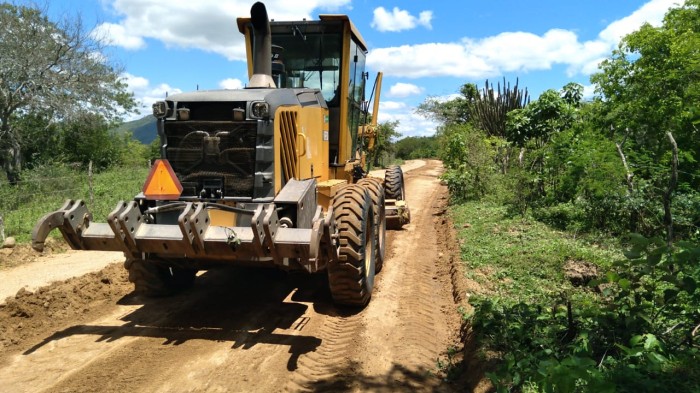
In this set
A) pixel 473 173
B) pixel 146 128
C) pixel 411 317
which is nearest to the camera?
pixel 411 317

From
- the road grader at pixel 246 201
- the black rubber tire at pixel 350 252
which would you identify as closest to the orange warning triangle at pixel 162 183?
the road grader at pixel 246 201

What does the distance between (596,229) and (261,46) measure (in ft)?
19.4

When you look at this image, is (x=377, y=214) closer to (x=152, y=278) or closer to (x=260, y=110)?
(x=260, y=110)

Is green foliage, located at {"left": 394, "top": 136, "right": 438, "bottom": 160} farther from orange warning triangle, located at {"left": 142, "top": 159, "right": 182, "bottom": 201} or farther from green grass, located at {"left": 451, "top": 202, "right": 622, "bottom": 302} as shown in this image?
orange warning triangle, located at {"left": 142, "top": 159, "right": 182, "bottom": 201}

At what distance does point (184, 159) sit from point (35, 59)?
48.9 feet

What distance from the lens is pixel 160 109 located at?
4.98 meters

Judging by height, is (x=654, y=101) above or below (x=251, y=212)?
→ above

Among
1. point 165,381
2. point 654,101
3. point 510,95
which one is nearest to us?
point 165,381

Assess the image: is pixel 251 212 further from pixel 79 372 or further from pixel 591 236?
pixel 591 236

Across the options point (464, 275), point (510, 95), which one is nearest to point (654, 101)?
point (510, 95)

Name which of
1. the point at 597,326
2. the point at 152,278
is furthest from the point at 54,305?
the point at 597,326

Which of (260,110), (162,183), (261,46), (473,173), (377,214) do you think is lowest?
(377,214)

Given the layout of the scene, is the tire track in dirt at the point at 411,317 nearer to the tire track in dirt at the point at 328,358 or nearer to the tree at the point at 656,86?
the tire track in dirt at the point at 328,358

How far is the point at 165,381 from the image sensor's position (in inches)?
150
